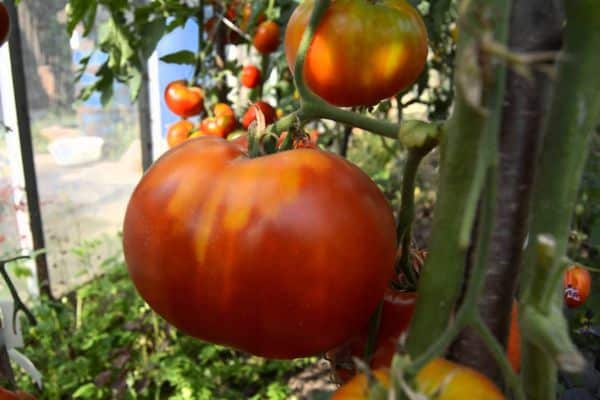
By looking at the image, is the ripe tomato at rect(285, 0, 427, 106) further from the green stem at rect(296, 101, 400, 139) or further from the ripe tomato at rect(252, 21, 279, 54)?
the ripe tomato at rect(252, 21, 279, 54)

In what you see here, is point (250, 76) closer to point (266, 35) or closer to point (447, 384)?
point (266, 35)

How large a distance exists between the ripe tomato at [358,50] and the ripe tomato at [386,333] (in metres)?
0.18

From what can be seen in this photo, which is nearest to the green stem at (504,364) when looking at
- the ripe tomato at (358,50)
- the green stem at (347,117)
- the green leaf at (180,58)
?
the green stem at (347,117)

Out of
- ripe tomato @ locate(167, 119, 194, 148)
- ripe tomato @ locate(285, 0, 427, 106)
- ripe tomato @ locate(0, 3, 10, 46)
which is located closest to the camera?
ripe tomato @ locate(285, 0, 427, 106)

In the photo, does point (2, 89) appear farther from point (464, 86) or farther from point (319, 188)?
point (464, 86)

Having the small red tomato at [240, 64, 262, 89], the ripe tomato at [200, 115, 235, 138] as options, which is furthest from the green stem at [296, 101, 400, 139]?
the small red tomato at [240, 64, 262, 89]

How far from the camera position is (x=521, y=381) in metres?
0.25

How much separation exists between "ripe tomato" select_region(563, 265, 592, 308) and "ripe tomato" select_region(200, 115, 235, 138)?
35.2 inches

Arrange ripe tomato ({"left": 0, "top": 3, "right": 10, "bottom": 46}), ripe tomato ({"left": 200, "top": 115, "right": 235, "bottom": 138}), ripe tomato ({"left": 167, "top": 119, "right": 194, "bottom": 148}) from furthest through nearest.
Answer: ripe tomato ({"left": 167, "top": 119, "right": 194, "bottom": 148})
ripe tomato ({"left": 200, "top": 115, "right": 235, "bottom": 138})
ripe tomato ({"left": 0, "top": 3, "right": 10, "bottom": 46})

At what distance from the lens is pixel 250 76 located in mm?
1712

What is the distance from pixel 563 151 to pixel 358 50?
0.26m

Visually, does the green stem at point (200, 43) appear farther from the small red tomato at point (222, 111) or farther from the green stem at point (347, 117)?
the green stem at point (347, 117)

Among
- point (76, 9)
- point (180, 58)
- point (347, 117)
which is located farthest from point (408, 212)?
point (180, 58)

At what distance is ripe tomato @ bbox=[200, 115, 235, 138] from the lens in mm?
1466
